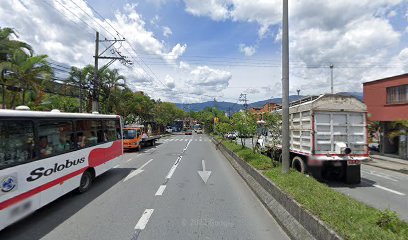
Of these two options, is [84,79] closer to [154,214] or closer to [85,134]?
[85,134]

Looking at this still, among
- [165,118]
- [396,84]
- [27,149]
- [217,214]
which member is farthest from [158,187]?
[165,118]

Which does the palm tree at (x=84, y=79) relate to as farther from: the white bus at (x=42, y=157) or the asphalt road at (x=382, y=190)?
the asphalt road at (x=382, y=190)

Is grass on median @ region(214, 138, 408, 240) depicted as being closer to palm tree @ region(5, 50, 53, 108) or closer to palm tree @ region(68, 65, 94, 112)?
palm tree @ region(5, 50, 53, 108)

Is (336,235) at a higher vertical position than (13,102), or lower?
lower

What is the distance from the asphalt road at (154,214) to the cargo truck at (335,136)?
2953mm

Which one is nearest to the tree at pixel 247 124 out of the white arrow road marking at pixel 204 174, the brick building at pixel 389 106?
the white arrow road marking at pixel 204 174

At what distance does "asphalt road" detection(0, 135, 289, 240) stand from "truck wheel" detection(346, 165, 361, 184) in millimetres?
4035

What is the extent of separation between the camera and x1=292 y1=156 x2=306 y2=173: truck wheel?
416 inches

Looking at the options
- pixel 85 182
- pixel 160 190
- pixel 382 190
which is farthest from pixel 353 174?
pixel 85 182

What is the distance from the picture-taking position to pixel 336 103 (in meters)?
10.1

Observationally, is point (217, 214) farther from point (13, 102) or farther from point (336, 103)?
point (13, 102)

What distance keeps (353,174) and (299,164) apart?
2005 mm

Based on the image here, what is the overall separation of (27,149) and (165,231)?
3.65m

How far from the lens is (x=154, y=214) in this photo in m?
6.44
